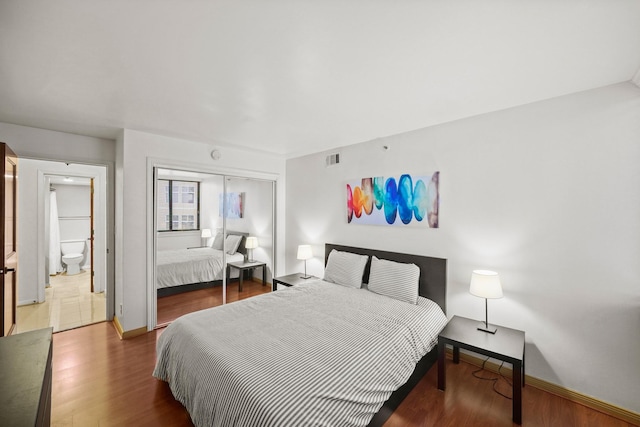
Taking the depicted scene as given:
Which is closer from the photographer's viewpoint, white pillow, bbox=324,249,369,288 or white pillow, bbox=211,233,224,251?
white pillow, bbox=324,249,369,288

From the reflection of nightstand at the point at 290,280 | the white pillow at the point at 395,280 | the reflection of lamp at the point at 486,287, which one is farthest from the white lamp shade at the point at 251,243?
the reflection of lamp at the point at 486,287

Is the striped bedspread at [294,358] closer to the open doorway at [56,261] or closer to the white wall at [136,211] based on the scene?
the white wall at [136,211]

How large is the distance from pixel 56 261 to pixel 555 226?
841cm

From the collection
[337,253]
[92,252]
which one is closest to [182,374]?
[337,253]

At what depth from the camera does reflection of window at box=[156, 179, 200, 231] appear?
345cm

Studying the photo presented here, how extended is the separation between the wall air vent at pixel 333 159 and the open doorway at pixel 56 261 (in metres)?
3.45

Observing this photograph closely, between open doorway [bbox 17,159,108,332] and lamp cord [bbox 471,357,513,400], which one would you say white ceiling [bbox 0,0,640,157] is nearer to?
open doorway [bbox 17,159,108,332]

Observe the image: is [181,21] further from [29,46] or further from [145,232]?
[145,232]

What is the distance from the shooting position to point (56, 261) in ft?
18.6

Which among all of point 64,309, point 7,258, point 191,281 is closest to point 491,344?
point 191,281

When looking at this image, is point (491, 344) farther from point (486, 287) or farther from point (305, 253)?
point (305, 253)

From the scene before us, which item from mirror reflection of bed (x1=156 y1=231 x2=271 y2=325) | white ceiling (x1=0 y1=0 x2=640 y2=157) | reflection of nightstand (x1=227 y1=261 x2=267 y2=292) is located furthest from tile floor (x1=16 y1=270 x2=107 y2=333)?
white ceiling (x1=0 y1=0 x2=640 y2=157)

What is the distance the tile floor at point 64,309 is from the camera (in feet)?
11.3

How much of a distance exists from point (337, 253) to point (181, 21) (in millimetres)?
2906
